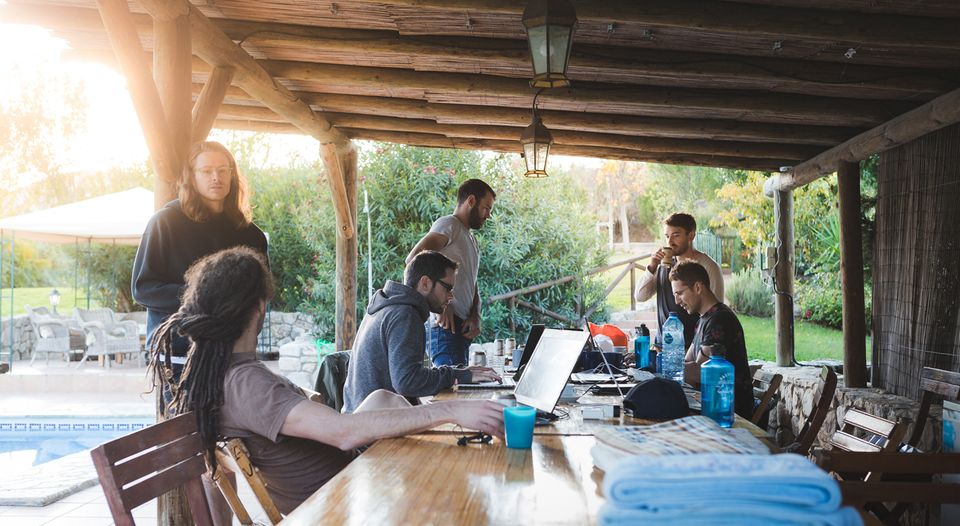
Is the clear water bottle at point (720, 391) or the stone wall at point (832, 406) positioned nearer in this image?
the clear water bottle at point (720, 391)

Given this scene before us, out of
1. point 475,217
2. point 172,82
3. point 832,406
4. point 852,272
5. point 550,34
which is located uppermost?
point 550,34

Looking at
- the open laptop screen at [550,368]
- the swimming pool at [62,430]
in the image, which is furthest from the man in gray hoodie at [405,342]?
the swimming pool at [62,430]

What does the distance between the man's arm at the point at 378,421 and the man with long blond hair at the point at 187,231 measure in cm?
128

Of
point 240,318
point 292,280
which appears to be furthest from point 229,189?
point 292,280

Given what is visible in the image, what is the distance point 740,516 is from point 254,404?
1.41 metres

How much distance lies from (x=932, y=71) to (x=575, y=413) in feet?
10.4

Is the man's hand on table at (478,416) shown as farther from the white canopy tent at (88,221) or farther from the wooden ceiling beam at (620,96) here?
the white canopy tent at (88,221)

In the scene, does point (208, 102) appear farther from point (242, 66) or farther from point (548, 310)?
point (548, 310)

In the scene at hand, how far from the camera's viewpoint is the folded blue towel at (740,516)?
1.09 m

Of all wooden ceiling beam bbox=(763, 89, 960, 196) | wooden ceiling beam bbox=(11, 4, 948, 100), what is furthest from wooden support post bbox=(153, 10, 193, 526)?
wooden ceiling beam bbox=(763, 89, 960, 196)

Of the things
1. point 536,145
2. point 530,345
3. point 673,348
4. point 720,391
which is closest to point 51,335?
point 536,145

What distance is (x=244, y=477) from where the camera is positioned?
6.76 ft

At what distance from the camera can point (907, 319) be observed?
4.94 meters

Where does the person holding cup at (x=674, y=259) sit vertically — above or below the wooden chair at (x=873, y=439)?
above
